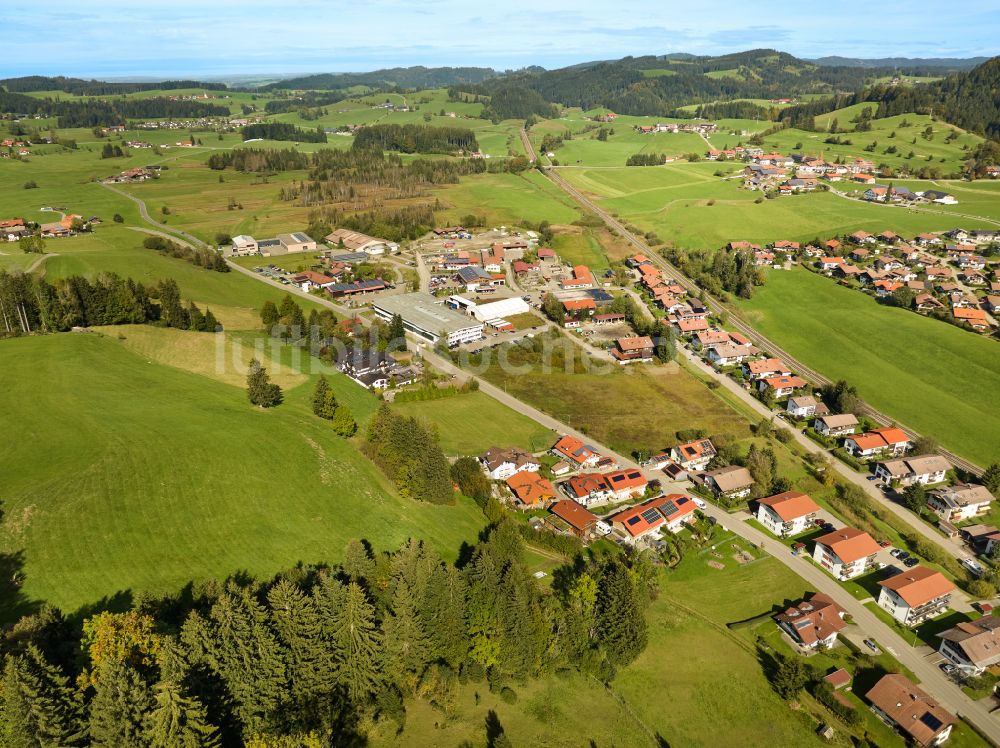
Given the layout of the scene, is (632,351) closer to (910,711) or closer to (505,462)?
(505,462)

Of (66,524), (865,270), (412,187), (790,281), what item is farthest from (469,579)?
(412,187)

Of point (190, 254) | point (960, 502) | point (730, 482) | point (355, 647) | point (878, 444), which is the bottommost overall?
point (960, 502)

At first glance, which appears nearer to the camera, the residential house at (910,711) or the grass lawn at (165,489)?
the residential house at (910,711)

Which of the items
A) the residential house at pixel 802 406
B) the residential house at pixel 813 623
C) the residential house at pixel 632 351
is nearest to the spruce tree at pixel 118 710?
the residential house at pixel 813 623

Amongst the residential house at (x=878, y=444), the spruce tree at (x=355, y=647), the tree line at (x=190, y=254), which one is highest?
the tree line at (x=190, y=254)

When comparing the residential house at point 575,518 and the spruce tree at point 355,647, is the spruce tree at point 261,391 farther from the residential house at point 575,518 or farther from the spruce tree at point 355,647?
the spruce tree at point 355,647

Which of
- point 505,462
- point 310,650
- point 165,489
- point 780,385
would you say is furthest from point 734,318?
point 310,650
